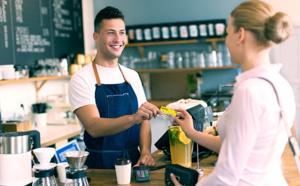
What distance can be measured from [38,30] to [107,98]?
8.09 ft

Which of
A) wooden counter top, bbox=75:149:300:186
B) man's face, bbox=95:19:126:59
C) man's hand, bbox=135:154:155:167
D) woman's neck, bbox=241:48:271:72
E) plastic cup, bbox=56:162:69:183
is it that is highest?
man's face, bbox=95:19:126:59

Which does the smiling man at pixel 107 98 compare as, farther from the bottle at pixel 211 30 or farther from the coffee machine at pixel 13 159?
the bottle at pixel 211 30

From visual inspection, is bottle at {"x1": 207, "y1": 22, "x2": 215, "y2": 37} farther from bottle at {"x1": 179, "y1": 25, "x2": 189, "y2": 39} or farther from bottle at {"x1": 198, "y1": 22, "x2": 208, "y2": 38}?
bottle at {"x1": 179, "y1": 25, "x2": 189, "y2": 39}

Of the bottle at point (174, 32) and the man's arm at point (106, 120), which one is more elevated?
the bottle at point (174, 32)

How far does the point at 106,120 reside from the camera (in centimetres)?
204

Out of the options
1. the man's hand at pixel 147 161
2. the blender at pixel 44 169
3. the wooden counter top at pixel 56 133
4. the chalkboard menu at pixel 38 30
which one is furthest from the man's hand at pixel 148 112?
the chalkboard menu at pixel 38 30

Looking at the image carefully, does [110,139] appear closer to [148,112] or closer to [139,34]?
[148,112]

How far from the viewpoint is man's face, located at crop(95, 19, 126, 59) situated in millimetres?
2270

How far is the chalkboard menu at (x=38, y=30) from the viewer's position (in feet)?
12.8

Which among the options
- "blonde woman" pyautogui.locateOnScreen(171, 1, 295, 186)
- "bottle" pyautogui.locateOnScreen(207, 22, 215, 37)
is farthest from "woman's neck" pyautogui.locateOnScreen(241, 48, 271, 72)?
"bottle" pyautogui.locateOnScreen(207, 22, 215, 37)

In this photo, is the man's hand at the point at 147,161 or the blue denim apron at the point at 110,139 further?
the blue denim apron at the point at 110,139

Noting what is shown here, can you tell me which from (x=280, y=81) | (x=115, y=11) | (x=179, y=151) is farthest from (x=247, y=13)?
(x=115, y=11)

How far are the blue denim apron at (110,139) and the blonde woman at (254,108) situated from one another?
1078 millimetres

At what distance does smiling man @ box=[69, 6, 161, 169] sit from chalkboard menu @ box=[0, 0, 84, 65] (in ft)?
6.12
